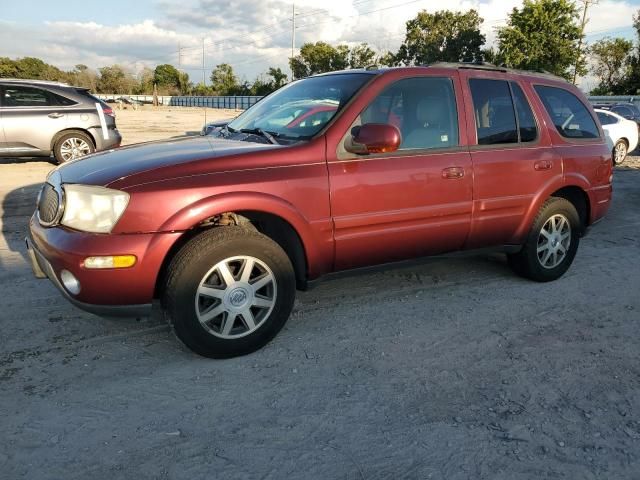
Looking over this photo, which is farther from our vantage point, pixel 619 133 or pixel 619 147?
pixel 619 147

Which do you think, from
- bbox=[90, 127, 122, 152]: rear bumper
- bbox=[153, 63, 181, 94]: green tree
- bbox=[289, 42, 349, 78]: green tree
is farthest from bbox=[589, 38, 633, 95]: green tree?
bbox=[153, 63, 181, 94]: green tree

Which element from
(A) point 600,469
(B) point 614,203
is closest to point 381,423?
(A) point 600,469

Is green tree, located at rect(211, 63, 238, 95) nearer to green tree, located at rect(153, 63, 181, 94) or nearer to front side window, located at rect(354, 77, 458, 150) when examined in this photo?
green tree, located at rect(153, 63, 181, 94)

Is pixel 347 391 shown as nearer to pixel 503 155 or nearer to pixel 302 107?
pixel 302 107

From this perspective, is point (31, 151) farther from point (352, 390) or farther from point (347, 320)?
point (352, 390)

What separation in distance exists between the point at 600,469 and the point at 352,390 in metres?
1.22

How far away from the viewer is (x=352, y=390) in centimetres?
292

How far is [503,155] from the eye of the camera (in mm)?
4121

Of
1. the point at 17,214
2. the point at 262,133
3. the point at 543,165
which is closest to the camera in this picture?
the point at 262,133

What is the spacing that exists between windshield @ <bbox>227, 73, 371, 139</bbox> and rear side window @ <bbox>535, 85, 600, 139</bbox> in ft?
6.03

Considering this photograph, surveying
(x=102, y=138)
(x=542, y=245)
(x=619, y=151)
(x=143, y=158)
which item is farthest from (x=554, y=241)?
(x=619, y=151)

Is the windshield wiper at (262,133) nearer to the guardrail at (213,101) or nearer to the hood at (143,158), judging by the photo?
the hood at (143,158)

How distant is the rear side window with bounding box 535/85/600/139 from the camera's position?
4559mm

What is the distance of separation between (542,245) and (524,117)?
1116 mm
